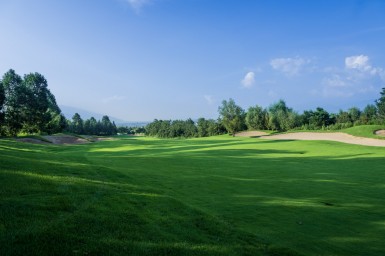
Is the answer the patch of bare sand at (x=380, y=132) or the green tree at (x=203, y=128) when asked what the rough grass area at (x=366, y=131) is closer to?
the patch of bare sand at (x=380, y=132)

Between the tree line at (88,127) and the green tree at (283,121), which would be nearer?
the green tree at (283,121)

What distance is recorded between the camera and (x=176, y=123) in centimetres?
16238

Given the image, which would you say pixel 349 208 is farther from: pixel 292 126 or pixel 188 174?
pixel 292 126

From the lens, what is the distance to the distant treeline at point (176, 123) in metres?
79.1

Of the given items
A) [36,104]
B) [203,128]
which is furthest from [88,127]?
[36,104]

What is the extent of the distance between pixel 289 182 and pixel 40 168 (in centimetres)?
1333

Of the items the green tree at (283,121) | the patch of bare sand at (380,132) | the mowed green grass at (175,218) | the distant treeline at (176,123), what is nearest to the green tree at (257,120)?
the distant treeline at (176,123)

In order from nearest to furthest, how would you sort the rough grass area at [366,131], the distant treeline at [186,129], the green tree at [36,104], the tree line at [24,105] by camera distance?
the rough grass area at [366,131] → the tree line at [24,105] → the green tree at [36,104] → the distant treeline at [186,129]

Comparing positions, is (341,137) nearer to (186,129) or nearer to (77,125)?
(186,129)

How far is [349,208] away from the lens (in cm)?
1308

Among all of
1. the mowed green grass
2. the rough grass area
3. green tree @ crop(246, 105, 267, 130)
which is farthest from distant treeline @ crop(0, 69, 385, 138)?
the mowed green grass

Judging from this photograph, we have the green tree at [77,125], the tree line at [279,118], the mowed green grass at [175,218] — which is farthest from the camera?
the green tree at [77,125]

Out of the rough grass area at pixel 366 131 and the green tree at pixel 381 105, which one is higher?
the green tree at pixel 381 105

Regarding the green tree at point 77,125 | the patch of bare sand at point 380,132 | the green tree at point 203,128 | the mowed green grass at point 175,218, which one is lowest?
the mowed green grass at point 175,218
